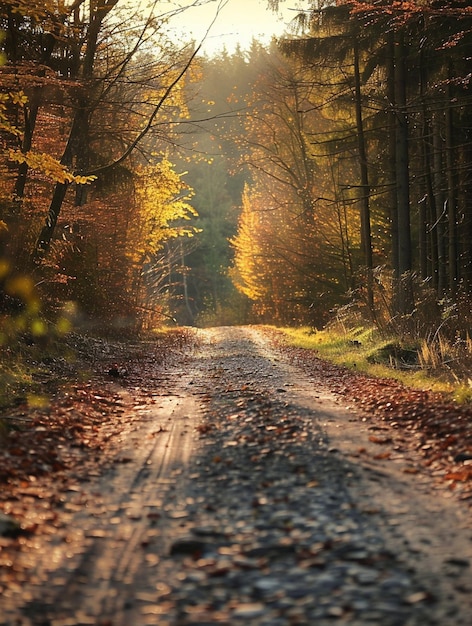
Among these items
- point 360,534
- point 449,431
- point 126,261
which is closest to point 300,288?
point 126,261

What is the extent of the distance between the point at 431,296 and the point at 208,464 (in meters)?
11.3

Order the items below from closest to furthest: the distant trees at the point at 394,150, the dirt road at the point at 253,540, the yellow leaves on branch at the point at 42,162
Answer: the dirt road at the point at 253,540
the yellow leaves on branch at the point at 42,162
the distant trees at the point at 394,150

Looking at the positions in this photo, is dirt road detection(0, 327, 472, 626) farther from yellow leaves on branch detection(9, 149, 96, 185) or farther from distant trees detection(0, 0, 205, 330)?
distant trees detection(0, 0, 205, 330)

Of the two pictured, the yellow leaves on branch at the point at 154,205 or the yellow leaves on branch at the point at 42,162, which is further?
the yellow leaves on branch at the point at 154,205

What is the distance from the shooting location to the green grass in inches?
418

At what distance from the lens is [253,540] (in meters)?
4.52

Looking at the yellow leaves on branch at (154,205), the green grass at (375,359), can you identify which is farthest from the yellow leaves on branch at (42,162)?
the yellow leaves on branch at (154,205)

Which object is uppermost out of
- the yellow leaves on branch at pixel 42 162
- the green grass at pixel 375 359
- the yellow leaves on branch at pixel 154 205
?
the yellow leaves on branch at pixel 154 205

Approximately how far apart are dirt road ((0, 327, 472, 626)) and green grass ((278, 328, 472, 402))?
10.9 ft

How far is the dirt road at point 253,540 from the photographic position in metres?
3.60

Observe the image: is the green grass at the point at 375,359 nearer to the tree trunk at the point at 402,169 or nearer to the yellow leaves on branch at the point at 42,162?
the tree trunk at the point at 402,169

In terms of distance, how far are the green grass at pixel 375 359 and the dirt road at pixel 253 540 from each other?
3.33 meters

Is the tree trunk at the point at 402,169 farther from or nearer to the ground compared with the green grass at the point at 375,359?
farther from the ground

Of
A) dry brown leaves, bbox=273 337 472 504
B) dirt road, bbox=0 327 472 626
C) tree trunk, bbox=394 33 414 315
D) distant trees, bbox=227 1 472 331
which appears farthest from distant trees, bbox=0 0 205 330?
dirt road, bbox=0 327 472 626
